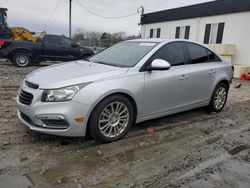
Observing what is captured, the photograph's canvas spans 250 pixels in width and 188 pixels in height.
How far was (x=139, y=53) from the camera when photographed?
4289 mm

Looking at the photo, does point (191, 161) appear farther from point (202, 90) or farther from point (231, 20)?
point (231, 20)

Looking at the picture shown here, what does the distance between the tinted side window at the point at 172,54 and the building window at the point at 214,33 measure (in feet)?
44.6

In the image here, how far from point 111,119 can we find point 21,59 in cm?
1037

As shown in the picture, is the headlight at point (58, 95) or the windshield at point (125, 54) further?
the windshield at point (125, 54)

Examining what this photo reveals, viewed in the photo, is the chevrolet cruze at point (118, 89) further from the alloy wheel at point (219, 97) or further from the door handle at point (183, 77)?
the alloy wheel at point (219, 97)

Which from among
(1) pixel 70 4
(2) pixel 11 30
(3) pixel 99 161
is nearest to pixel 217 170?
(3) pixel 99 161

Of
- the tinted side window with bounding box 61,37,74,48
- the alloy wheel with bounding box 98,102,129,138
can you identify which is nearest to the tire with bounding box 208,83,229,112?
the alloy wheel with bounding box 98,102,129,138

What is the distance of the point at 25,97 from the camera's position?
355cm

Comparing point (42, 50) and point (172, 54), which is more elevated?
point (172, 54)

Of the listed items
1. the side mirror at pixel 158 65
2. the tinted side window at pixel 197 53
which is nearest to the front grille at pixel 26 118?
the side mirror at pixel 158 65

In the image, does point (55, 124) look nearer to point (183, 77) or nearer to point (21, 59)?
point (183, 77)

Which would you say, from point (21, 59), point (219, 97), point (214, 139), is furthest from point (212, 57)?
point (21, 59)

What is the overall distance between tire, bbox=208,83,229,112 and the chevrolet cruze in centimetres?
27

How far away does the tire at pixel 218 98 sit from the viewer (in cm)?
549
